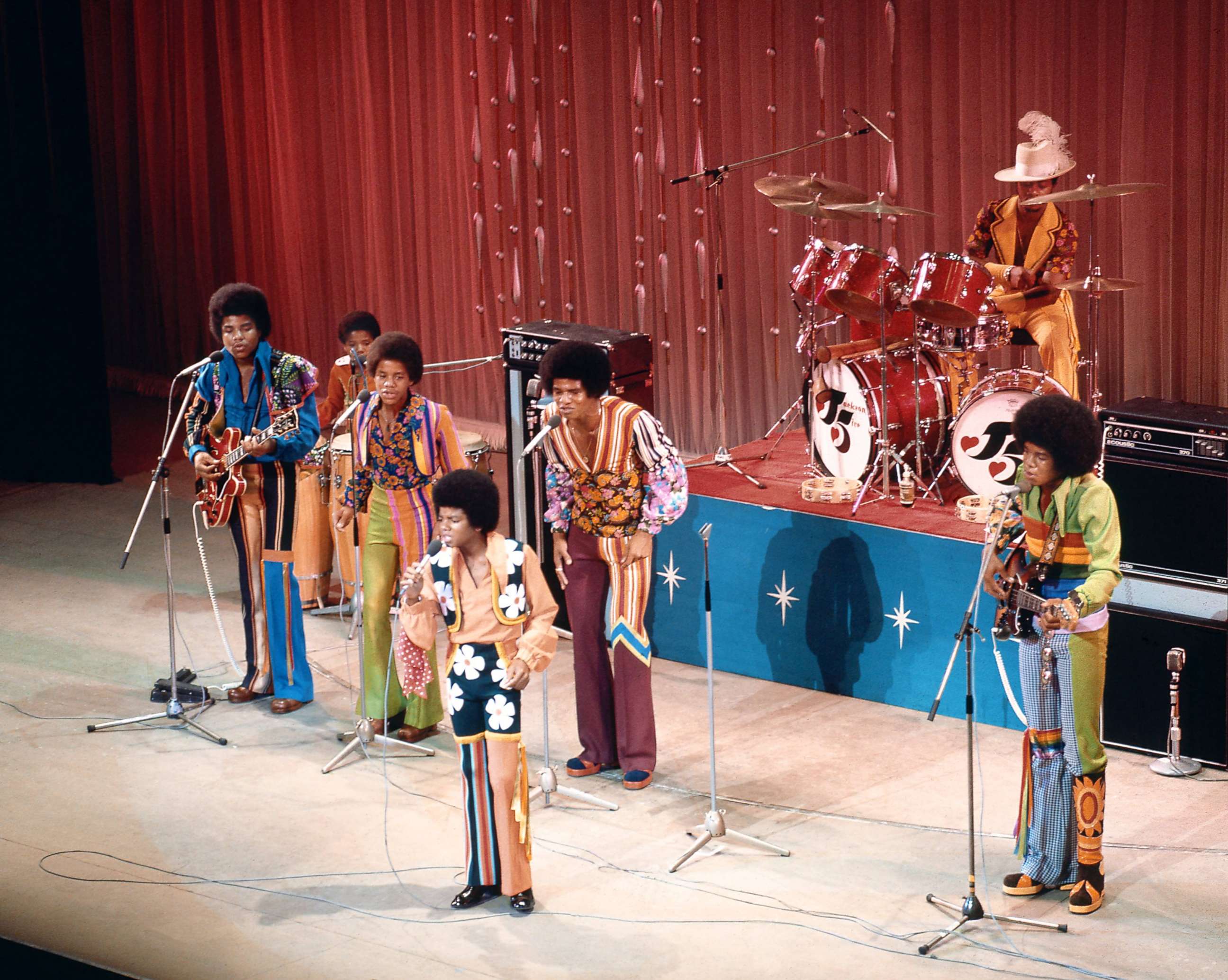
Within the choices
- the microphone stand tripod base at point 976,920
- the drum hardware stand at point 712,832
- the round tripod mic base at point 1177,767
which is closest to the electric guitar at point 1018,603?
the microphone stand tripod base at point 976,920

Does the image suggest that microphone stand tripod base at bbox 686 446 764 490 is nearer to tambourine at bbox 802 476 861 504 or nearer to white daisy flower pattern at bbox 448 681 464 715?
tambourine at bbox 802 476 861 504

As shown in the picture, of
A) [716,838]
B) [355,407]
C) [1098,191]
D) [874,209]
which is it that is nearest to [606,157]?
[874,209]

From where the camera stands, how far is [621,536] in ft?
21.0

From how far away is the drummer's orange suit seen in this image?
7945 mm

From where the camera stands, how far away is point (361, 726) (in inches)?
269

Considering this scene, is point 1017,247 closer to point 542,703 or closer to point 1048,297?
point 1048,297

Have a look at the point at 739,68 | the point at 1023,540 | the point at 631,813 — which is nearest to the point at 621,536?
the point at 631,813

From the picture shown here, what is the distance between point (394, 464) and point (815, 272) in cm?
248

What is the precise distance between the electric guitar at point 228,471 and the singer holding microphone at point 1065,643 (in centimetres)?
300

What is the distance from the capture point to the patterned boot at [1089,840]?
17.7ft

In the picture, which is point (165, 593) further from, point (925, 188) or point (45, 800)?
point (925, 188)

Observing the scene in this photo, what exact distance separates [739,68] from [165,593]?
415 cm

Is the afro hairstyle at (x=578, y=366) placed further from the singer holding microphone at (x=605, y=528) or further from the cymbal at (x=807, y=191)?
the cymbal at (x=807, y=191)

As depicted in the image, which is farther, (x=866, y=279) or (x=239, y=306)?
(x=866, y=279)
